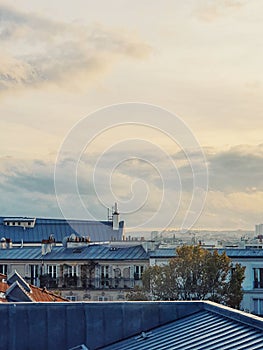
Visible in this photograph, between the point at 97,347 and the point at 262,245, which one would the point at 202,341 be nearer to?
the point at 97,347

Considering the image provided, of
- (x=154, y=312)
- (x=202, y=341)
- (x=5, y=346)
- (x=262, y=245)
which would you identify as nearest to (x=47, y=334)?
(x=5, y=346)

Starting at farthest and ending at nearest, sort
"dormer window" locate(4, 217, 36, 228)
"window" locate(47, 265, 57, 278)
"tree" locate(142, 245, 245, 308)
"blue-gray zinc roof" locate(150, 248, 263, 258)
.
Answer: "dormer window" locate(4, 217, 36, 228) < "window" locate(47, 265, 57, 278) < "blue-gray zinc roof" locate(150, 248, 263, 258) < "tree" locate(142, 245, 245, 308)

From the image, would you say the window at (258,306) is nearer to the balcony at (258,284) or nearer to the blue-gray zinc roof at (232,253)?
the balcony at (258,284)

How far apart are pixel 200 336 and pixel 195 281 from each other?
3497 cm

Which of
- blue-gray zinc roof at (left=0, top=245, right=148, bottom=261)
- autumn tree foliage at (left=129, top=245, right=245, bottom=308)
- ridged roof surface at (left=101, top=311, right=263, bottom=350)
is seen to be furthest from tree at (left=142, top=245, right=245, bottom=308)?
ridged roof surface at (left=101, top=311, right=263, bottom=350)

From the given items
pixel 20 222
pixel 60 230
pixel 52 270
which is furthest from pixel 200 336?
pixel 20 222

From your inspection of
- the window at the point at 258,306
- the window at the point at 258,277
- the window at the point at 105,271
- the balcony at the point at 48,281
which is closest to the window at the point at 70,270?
the balcony at the point at 48,281

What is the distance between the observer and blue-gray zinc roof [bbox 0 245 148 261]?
210ft

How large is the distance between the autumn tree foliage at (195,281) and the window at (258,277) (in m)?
4.91

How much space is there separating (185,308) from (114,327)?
171 cm

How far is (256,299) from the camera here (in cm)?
5581

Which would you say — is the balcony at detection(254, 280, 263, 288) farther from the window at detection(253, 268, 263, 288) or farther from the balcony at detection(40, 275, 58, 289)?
the balcony at detection(40, 275, 58, 289)

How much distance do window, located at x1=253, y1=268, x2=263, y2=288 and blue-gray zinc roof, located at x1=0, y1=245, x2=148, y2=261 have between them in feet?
28.3

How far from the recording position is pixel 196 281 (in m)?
51.1
